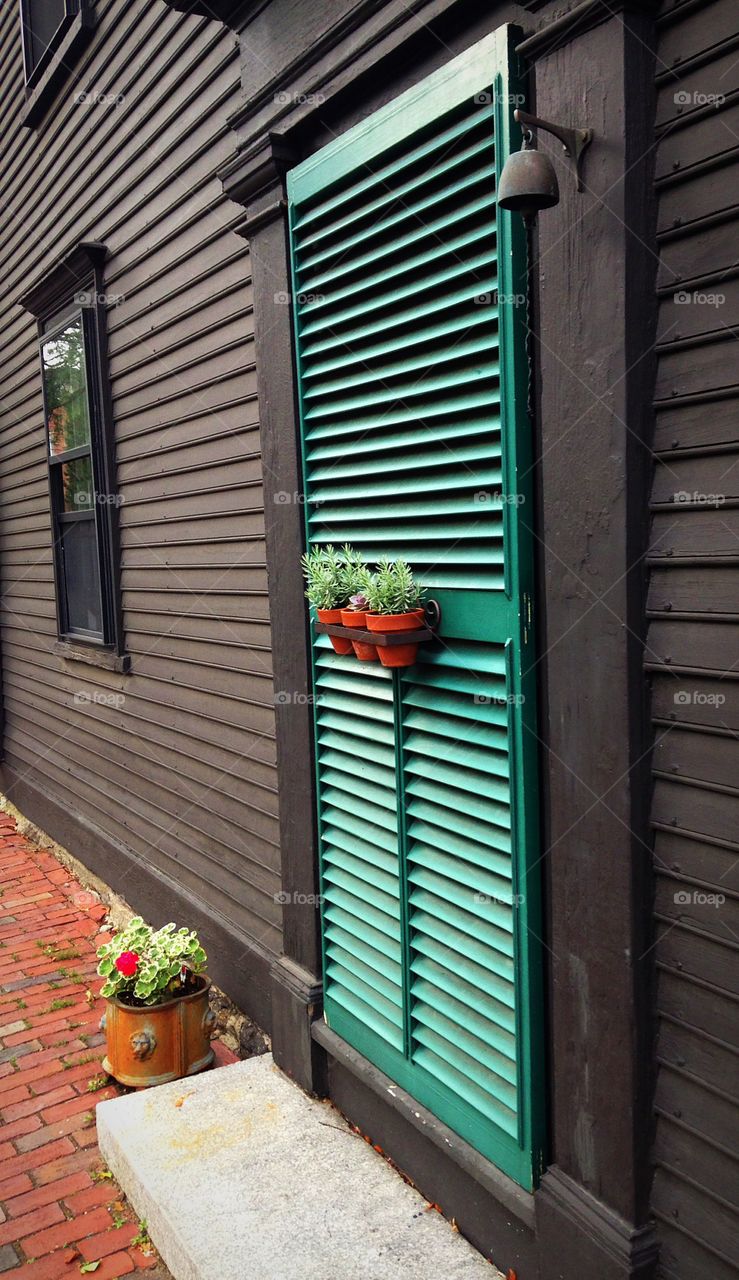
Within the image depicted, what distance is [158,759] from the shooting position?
17.9ft

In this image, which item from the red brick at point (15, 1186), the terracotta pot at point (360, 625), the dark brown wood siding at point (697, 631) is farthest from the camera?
the red brick at point (15, 1186)

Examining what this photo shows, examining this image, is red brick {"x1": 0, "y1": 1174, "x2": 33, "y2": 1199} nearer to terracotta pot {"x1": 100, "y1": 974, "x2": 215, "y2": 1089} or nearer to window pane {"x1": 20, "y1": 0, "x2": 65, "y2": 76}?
terracotta pot {"x1": 100, "y1": 974, "x2": 215, "y2": 1089}

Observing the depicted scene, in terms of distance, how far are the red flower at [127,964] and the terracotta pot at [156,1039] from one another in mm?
118

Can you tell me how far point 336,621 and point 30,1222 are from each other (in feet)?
7.45

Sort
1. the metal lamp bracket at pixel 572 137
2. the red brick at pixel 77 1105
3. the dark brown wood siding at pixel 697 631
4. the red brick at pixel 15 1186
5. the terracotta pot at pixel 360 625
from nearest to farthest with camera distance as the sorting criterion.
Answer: the dark brown wood siding at pixel 697 631 → the metal lamp bracket at pixel 572 137 → the terracotta pot at pixel 360 625 → the red brick at pixel 15 1186 → the red brick at pixel 77 1105

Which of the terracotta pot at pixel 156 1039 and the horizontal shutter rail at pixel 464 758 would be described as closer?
the horizontal shutter rail at pixel 464 758

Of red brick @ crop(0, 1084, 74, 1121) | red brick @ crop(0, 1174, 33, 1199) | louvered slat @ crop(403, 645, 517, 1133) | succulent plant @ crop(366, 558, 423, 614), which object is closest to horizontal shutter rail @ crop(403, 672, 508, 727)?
louvered slat @ crop(403, 645, 517, 1133)

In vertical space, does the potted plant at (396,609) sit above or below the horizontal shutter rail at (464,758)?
above

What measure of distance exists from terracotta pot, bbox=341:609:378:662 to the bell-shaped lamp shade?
3.76ft

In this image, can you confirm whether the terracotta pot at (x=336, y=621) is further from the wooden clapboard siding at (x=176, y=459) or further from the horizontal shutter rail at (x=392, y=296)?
the wooden clapboard siding at (x=176, y=459)

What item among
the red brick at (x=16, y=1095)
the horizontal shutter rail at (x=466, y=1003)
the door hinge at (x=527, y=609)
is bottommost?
the red brick at (x=16, y=1095)

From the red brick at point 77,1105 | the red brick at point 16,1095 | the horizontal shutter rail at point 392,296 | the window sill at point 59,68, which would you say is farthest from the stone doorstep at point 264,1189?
the window sill at point 59,68

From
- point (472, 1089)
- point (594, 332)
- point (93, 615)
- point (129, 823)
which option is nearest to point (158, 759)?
point (129, 823)

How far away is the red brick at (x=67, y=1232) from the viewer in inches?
125
